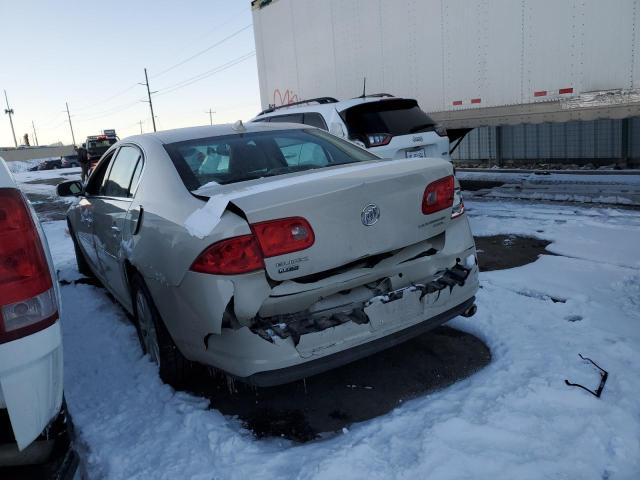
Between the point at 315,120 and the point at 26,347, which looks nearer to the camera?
the point at 26,347

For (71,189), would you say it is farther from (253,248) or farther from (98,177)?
(253,248)

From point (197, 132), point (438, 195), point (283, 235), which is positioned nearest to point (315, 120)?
point (197, 132)

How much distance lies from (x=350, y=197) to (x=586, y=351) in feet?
5.82

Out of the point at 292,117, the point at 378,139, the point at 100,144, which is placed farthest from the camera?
the point at 100,144

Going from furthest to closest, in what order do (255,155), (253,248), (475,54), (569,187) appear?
1. (569,187)
2. (475,54)
3. (255,155)
4. (253,248)

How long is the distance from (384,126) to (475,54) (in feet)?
8.05

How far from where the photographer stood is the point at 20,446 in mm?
1670

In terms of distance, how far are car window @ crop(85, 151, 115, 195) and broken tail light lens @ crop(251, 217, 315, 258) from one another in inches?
102

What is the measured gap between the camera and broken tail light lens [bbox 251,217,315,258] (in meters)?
2.51

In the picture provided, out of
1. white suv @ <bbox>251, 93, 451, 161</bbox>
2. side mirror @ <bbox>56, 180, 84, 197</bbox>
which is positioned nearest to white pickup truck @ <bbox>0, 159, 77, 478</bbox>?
side mirror @ <bbox>56, 180, 84, 197</bbox>

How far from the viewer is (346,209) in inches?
105

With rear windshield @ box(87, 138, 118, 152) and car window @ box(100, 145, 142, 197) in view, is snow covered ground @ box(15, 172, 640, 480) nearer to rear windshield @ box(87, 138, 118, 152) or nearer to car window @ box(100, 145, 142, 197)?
car window @ box(100, 145, 142, 197)

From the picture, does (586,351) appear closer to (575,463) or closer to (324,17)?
(575,463)

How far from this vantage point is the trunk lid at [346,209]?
2557 mm
